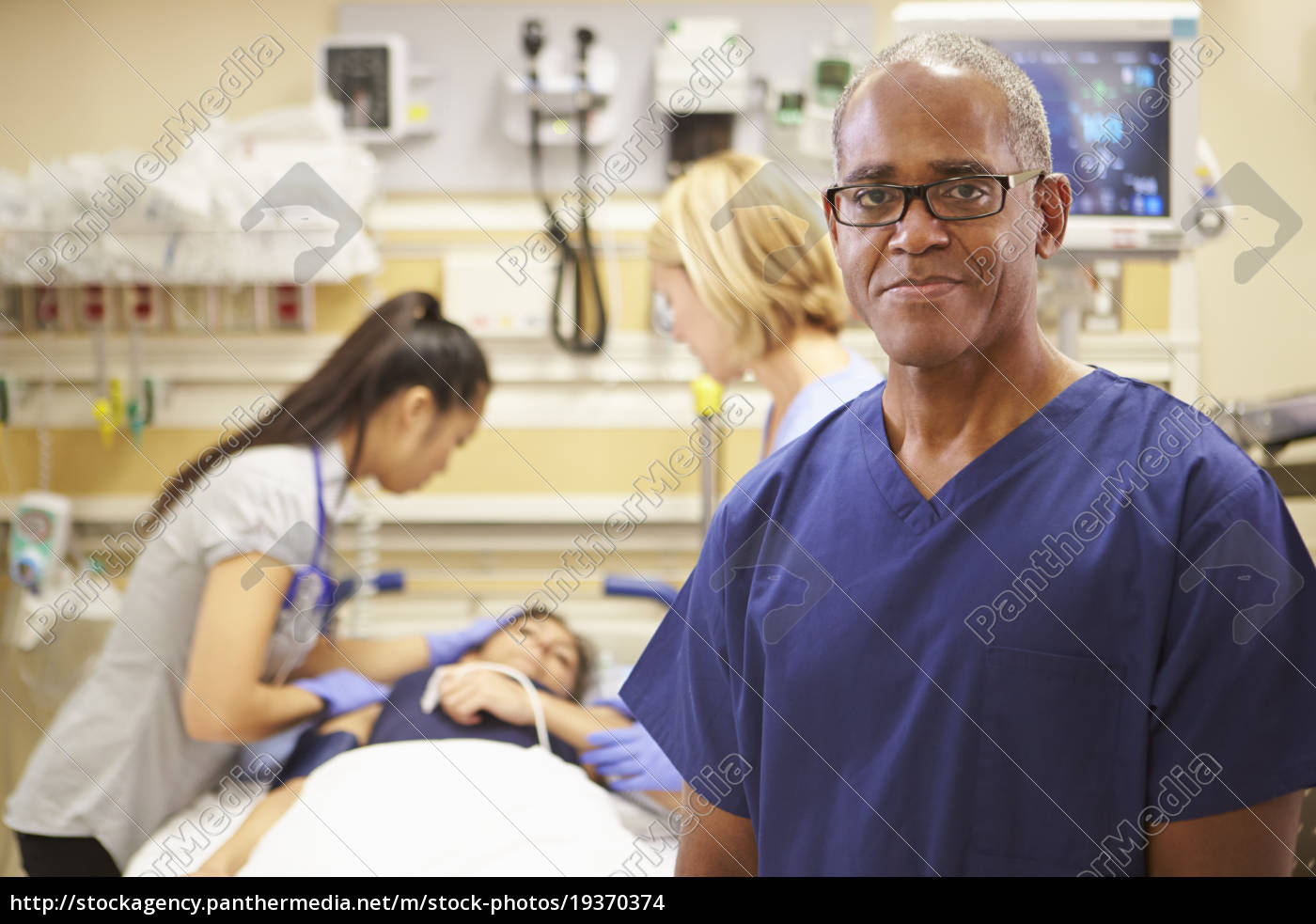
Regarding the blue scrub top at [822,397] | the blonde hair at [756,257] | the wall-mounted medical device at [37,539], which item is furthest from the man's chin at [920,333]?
the wall-mounted medical device at [37,539]

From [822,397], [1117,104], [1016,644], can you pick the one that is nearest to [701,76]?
[1117,104]

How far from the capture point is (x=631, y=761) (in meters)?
1.73

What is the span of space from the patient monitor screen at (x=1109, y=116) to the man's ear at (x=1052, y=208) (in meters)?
0.92

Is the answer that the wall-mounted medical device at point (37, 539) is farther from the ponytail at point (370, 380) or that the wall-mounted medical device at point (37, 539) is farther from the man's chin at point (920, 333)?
the man's chin at point (920, 333)

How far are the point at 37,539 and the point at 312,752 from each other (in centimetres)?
126

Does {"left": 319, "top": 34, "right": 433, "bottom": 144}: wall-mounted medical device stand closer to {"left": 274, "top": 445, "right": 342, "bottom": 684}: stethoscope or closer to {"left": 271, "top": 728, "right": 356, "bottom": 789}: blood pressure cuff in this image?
{"left": 274, "top": 445, "right": 342, "bottom": 684}: stethoscope

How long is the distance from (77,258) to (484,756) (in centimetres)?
174

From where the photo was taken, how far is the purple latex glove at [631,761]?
169cm

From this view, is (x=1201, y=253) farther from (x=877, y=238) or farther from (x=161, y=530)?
(x=161, y=530)

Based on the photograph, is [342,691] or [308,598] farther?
[342,691]

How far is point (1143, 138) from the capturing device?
1.81 metres

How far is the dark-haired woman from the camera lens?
5.56ft

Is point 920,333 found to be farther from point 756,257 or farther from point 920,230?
point 756,257
